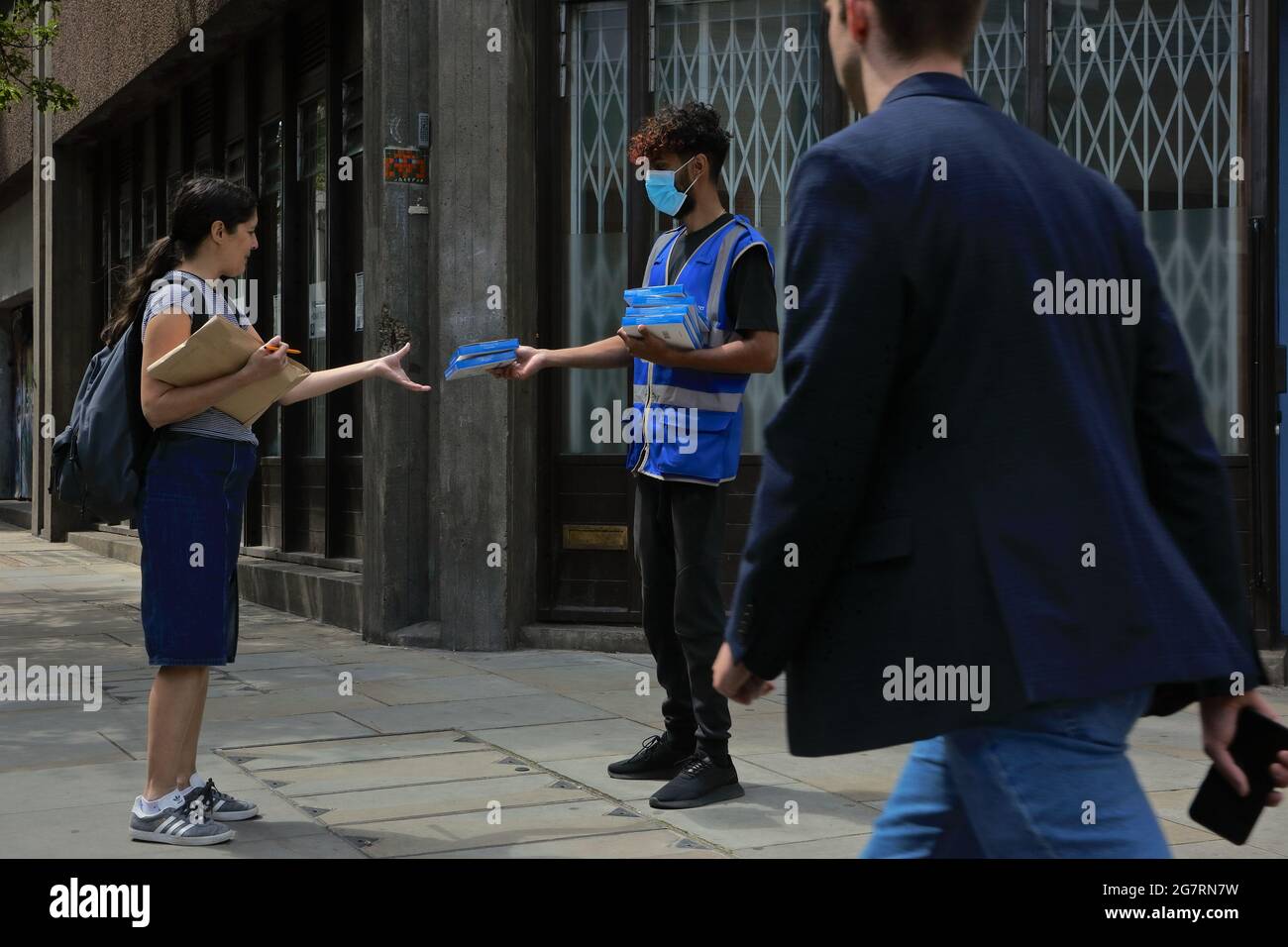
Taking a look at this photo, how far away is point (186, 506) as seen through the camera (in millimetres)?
4547

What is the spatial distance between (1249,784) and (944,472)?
713 millimetres

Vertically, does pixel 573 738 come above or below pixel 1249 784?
below

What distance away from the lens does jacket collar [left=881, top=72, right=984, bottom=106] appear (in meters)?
2.25

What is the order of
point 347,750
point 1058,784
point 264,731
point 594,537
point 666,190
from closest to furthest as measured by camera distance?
point 1058,784
point 666,190
point 347,750
point 264,731
point 594,537

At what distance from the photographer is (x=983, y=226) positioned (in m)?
2.14

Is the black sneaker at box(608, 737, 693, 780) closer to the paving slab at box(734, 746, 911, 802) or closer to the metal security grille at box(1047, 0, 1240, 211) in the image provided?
the paving slab at box(734, 746, 911, 802)

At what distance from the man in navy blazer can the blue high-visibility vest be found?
2717 millimetres

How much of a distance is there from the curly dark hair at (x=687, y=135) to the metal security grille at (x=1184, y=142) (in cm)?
348

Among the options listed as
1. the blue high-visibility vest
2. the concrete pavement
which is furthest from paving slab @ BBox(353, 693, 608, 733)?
the blue high-visibility vest

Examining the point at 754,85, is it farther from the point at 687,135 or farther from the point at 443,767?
the point at 443,767

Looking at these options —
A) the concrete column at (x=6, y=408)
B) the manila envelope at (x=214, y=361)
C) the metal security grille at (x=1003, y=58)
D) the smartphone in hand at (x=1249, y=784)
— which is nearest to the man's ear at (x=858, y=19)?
the smartphone in hand at (x=1249, y=784)

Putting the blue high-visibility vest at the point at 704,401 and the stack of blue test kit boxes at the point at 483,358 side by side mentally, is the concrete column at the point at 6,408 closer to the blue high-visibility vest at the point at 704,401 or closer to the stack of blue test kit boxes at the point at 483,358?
the stack of blue test kit boxes at the point at 483,358

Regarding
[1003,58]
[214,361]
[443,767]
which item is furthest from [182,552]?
[1003,58]
